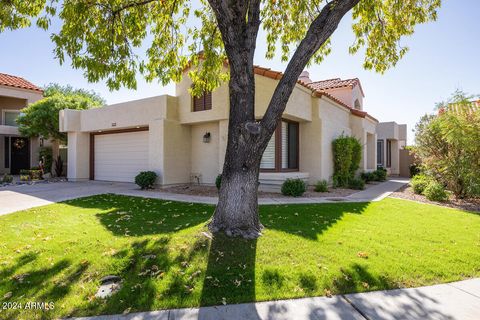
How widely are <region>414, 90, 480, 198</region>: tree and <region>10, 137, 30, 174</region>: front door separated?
27523 mm

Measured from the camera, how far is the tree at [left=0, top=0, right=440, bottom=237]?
5.44 m

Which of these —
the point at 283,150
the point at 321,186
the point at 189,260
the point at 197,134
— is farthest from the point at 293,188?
the point at 189,260

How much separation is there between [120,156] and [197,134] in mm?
5280

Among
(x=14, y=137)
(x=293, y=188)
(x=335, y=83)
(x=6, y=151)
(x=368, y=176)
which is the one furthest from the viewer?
(x=14, y=137)

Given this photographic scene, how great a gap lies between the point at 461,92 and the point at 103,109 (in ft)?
57.4

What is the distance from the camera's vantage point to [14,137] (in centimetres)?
2241

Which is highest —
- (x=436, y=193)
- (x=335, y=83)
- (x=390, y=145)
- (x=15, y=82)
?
(x=15, y=82)

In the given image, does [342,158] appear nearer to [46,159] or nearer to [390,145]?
[390,145]

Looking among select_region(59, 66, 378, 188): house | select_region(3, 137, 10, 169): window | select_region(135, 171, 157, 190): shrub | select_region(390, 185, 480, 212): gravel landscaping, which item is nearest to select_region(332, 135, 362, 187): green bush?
select_region(59, 66, 378, 188): house

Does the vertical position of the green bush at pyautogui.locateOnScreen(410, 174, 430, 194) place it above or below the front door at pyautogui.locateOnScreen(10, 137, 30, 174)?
below

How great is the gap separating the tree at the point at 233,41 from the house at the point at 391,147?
1722 centimetres

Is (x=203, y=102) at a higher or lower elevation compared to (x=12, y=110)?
lower

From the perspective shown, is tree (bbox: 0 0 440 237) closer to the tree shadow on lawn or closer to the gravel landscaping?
the tree shadow on lawn

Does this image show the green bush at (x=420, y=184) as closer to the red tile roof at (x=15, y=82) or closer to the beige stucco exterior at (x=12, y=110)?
the beige stucco exterior at (x=12, y=110)
